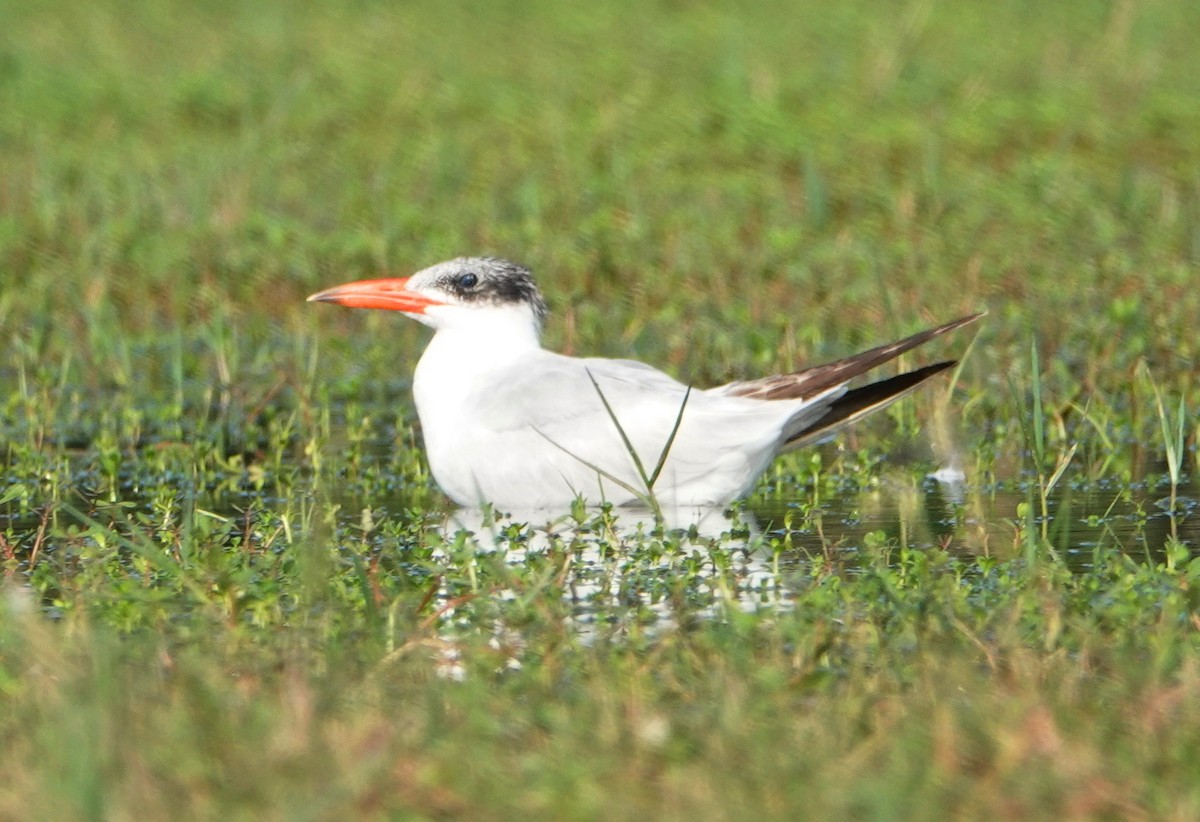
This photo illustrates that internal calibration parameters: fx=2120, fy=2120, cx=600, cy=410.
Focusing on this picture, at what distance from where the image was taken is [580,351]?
834 centimetres

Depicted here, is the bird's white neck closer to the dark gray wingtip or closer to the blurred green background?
the dark gray wingtip

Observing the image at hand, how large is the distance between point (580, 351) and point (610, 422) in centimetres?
237

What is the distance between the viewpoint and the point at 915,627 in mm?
4305

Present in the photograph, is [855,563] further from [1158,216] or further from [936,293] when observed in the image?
[1158,216]

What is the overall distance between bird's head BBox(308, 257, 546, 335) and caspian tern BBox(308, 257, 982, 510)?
18cm

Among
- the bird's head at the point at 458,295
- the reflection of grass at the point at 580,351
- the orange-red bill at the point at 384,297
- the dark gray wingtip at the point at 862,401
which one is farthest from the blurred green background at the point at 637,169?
the dark gray wingtip at the point at 862,401

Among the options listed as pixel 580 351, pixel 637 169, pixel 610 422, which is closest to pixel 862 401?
pixel 610 422

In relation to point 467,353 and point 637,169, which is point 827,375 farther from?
point 637,169

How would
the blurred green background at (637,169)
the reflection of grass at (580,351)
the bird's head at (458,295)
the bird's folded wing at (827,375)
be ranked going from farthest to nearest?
the blurred green background at (637,169)
the bird's head at (458,295)
the bird's folded wing at (827,375)
the reflection of grass at (580,351)

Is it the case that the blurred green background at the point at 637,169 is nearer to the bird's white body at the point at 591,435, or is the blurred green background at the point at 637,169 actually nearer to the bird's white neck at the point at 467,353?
the bird's white neck at the point at 467,353

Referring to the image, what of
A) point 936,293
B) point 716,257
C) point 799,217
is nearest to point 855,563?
point 936,293

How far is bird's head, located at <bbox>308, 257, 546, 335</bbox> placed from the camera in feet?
21.9

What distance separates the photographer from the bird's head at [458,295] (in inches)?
263

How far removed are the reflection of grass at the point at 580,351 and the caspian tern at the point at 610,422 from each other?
10.6 inches
